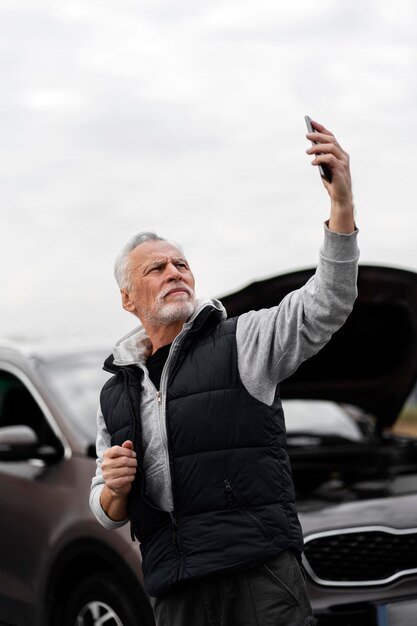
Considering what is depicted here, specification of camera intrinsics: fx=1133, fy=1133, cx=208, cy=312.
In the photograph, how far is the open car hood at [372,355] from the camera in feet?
17.1

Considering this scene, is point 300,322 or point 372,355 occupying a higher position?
point 372,355

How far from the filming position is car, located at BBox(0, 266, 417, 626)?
4.10 meters

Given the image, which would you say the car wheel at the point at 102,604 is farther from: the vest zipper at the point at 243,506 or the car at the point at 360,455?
the vest zipper at the point at 243,506

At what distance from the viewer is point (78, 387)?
5273 mm

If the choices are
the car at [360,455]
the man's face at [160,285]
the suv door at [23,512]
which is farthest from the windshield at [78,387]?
the man's face at [160,285]

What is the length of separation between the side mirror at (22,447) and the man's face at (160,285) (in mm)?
1951

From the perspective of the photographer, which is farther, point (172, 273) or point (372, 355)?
point (372, 355)

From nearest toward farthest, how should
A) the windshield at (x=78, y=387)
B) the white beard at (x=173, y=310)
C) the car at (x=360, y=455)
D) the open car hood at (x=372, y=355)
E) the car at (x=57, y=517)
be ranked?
the white beard at (x=173, y=310)
the car at (x=360, y=455)
the car at (x=57, y=517)
the windshield at (x=78, y=387)
the open car hood at (x=372, y=355)

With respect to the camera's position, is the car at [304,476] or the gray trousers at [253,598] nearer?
the gray trousers at [253,598]

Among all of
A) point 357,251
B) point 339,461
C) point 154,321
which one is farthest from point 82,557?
point 357,251

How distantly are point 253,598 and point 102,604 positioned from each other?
1.77 m

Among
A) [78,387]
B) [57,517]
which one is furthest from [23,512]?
[78,387]

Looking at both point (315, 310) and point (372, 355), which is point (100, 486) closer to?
point (315, 310)

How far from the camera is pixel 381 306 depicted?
543 cm
